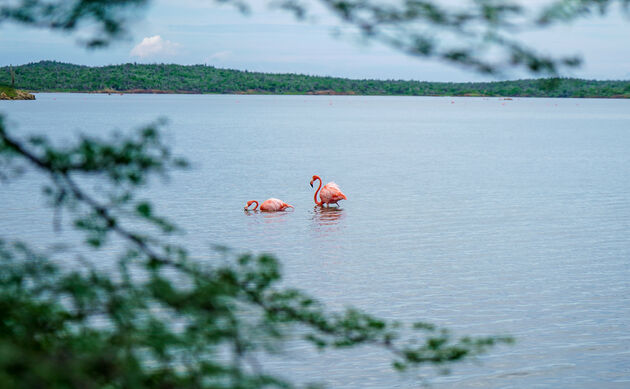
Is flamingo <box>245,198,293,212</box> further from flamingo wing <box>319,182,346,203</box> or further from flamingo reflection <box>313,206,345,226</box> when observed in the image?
flamingo wing <box>319,182,346,203</box>

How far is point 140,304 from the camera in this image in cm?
321

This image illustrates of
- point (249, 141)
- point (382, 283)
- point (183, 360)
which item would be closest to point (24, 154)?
point (183, 360)

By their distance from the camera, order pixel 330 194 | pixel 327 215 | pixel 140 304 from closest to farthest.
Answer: pixel 140 304, pixel 327 215, pixel 330 194

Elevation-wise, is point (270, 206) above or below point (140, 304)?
below

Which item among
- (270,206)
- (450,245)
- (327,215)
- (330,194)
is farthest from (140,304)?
(330,194)

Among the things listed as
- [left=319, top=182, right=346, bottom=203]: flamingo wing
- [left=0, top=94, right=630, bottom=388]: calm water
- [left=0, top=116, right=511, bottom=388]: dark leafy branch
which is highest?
[left=0, top=116, right=511, bottom=388]: dark leafy branch

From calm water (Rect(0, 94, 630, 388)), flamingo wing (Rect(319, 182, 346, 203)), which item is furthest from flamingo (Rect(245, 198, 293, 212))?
flamingo wing (Rect(319, 182, 346, 203))

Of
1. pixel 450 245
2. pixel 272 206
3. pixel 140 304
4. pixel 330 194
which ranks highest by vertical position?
pixel 140 304

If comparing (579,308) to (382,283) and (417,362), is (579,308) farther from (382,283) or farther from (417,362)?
(417,362)

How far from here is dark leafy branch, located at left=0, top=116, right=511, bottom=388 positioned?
9.85 feet

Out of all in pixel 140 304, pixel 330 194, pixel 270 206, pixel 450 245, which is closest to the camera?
pixel 140 304

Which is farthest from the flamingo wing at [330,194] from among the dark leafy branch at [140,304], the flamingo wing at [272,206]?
the dark leafy branch at [140,304]

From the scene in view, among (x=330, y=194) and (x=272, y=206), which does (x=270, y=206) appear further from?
(x=330, y=194)

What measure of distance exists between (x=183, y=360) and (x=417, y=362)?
121 centimetres
